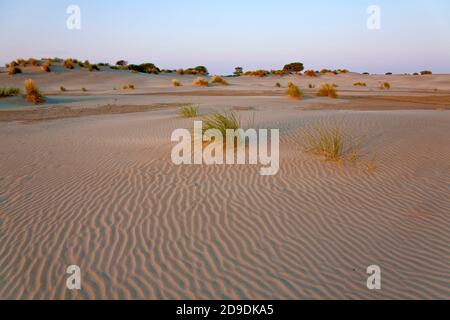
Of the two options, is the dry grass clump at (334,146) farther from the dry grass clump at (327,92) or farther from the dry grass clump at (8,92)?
the dry grass clump at (8,92)

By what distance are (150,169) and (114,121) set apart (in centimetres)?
670

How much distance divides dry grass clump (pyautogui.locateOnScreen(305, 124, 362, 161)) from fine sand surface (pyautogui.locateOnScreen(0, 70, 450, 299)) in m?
0.21

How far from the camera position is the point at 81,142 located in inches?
358

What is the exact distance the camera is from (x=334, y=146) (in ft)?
22.4

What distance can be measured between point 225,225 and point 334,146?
335 centimetres

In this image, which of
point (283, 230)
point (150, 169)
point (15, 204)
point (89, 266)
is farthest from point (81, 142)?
point (283, 230)

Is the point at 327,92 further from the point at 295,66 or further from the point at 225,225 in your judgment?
the point at 295,66

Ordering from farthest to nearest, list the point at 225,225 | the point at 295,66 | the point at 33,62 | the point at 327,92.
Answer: the point at 295,66, the point at 33,62, the point at 327,92, the point at 225,225

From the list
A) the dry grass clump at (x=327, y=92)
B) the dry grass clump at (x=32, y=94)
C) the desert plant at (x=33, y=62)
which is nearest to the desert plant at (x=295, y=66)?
the desert plant at (x=33, y=62)

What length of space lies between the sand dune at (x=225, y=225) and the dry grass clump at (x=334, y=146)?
0.25 meters

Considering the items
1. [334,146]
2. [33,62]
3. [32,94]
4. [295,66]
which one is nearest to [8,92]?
[32,94]

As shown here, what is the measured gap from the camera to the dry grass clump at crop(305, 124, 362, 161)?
6832 mm

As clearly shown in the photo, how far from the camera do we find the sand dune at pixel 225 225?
11.3 ft

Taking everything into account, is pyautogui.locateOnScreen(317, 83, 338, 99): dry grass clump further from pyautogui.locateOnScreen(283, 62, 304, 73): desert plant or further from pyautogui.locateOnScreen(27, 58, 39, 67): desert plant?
pyautogui.locateOnScreen(283, 62, 304, 73): desert plant
